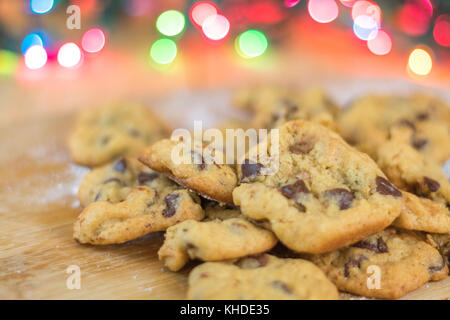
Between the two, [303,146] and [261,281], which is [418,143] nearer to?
[303,146]

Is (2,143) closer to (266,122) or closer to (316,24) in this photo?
(266,122)

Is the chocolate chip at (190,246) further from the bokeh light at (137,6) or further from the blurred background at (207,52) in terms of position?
the bokeh light at (137,6)

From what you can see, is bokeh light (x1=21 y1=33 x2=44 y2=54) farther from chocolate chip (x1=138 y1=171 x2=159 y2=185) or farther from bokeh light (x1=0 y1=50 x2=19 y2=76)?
chocolate chip (x1=138 y1=171 x2=159 y2=185)

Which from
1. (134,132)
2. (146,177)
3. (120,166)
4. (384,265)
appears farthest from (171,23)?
(384,265)

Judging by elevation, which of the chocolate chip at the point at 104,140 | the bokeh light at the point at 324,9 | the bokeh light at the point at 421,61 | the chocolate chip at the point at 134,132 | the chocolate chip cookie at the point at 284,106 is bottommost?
the chocolate chip at the point at 104,140

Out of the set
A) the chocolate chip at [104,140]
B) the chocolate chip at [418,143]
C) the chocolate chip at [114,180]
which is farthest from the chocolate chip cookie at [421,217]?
the chocolate chip at [104,140]

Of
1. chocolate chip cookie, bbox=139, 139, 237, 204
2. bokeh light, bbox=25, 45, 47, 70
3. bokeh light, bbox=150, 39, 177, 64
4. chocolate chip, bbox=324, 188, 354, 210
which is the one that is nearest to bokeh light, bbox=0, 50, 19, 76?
bokeh light, bbox=25, 45, 47, 70

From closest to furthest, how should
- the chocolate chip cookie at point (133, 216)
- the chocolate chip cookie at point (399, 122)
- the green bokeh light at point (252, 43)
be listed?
1. the chocolate chip cookie at point (133, 216)
2. the chocolate chip cookie at point (399, 122)
3. the green bokeh light at point (252, 43)
